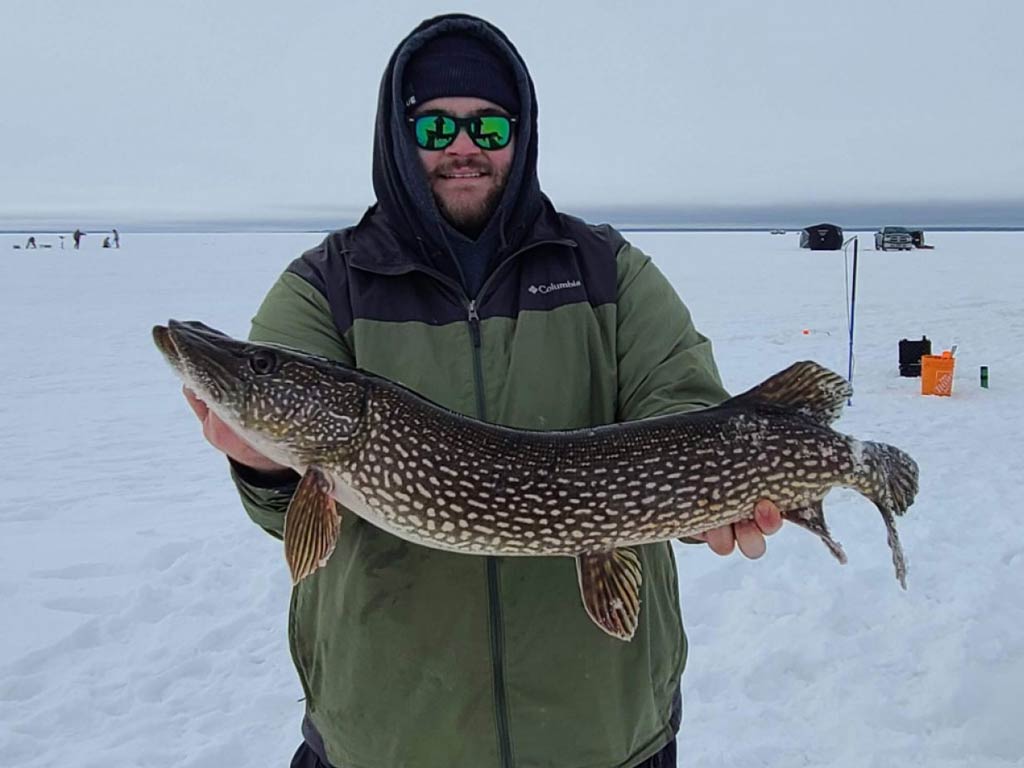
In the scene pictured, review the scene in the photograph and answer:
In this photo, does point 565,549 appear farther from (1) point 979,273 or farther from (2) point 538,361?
(1) point 979,273

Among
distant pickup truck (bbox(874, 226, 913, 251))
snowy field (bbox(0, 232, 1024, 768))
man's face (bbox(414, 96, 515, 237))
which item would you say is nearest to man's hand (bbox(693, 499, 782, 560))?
snowy field (bbox(0, 232, 1024, 768))

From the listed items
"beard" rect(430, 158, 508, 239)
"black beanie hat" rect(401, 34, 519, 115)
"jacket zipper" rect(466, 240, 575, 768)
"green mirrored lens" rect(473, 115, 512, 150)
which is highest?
"black beanie hat" rect(401, 34, 519, 115)

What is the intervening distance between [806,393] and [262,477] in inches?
59.4

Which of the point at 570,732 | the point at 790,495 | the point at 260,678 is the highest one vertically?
the point at 790,495

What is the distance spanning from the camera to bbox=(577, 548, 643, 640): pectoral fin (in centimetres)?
204

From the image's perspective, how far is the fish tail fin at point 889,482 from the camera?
232cm

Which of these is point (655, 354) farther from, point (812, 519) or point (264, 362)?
point (264, 362)

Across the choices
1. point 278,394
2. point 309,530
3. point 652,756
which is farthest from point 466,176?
point 652,756

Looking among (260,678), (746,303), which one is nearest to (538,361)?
(260,678)

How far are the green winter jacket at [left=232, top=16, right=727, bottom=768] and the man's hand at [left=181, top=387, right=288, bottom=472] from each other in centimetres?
6

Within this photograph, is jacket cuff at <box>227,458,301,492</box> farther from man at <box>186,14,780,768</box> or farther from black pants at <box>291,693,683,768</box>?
black pants at <box>291,693,683,768</box>

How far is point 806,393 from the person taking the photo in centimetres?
232

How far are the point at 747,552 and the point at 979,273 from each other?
98.5 ft

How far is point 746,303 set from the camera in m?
19.3
